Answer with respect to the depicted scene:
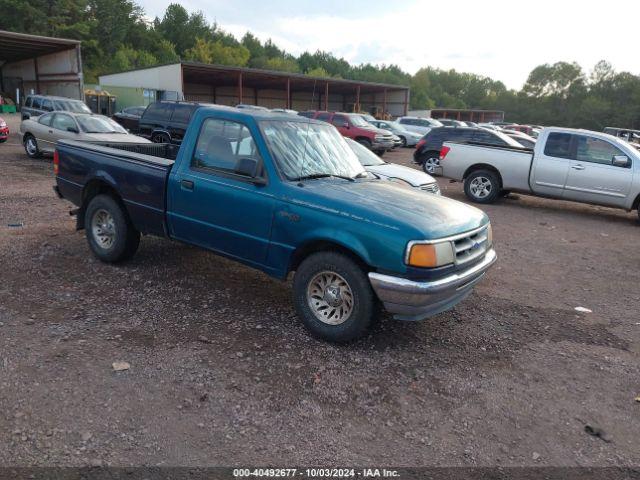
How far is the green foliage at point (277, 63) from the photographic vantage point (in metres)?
60.3

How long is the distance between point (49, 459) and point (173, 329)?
1.69 metres

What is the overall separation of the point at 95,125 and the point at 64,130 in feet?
2.96

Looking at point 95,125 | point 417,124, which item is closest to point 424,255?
point 95,125

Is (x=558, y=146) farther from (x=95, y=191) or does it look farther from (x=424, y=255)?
(x=95, y=191)

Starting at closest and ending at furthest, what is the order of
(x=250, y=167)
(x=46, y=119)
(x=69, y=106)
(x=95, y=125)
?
(x=250, y=167) < (x=95, y=125) < (x=46, y=119) < (x=69, y=106)

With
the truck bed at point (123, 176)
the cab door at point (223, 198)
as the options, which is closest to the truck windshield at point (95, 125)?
the truck bed at point (123, 176)

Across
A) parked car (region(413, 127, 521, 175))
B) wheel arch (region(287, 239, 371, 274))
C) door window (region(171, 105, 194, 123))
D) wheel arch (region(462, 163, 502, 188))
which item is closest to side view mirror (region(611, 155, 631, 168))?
wheel arch (region(462, 163, 502, 188))

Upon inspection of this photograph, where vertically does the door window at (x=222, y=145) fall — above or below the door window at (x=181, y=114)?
below

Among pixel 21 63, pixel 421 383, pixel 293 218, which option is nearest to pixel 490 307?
pixel 421 383

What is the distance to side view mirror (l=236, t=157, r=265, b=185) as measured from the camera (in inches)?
171

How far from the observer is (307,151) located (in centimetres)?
475

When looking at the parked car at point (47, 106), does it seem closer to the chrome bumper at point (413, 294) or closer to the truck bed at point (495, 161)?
the truck bed at point (495, 161)

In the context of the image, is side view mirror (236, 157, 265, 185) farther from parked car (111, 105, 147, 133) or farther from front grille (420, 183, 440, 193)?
parked car (111, 105, 147, 133)

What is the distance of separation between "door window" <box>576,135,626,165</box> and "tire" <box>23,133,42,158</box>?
1488cm
